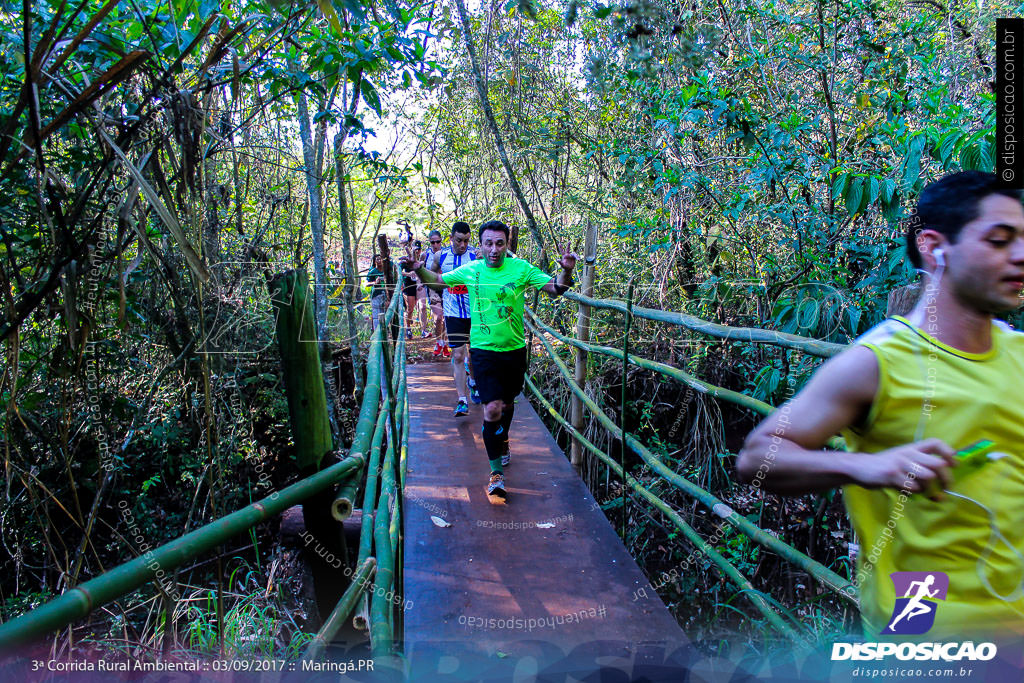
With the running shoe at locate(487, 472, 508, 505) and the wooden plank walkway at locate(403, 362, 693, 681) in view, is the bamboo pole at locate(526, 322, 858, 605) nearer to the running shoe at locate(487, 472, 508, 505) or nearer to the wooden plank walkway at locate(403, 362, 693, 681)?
the wooden plank walkway at locate(403, 362, 693, 681)

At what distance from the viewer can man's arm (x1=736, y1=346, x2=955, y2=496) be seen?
898 mm

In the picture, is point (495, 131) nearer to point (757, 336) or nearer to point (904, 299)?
point (757, 336)

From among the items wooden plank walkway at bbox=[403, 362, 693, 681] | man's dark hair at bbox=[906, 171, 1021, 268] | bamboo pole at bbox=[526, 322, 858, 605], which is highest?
man's dark hair at bbox=[906, 171, 1021, 268]

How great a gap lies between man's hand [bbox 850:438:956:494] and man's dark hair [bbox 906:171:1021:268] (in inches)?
13.8

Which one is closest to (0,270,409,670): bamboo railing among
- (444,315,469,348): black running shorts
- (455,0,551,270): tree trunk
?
(444,315,469,348): black running shorts

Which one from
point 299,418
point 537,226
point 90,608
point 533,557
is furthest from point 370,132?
point 90,608

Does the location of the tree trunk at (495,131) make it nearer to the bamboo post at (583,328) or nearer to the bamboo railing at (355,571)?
the bamboo post at (583,328)

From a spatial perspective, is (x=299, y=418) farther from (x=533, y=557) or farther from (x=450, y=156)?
(x=450, y=156)

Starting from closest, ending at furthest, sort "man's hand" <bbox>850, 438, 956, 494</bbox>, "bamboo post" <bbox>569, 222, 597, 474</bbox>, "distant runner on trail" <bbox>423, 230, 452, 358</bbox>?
1. "man's hand" <bbox>850, 438, 956, 494</bbox>
2. "bamboo post" <bbox>569, 222, 597, 474</bbox>
3. "distant runner on trail" <bbox>423, 230, 452, 358</bbox>

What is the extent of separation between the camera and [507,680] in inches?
49.4

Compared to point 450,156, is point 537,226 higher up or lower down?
lower down

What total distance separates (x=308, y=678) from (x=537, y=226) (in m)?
6.05

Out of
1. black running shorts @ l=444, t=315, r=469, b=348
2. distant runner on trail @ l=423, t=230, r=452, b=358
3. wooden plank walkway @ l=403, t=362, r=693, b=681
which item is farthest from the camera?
distant runner on trail @ l=423, t=230, r=452, b=358

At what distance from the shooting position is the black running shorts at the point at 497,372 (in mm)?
3186
